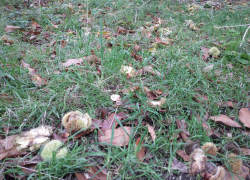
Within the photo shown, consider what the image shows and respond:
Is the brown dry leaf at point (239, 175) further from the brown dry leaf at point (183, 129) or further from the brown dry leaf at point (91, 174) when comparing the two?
the brown dry leaf at point (91, 174)

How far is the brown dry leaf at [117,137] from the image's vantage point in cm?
119

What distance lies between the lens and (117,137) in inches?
48.1

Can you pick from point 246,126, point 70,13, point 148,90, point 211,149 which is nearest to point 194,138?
point 211,149

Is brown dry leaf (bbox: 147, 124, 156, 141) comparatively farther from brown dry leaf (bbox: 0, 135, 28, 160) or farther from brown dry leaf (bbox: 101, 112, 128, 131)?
brown dry leaf (bbox: 0, 135, 28, 160)

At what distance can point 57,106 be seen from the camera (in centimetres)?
145

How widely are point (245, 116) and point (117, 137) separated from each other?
3.53 feet

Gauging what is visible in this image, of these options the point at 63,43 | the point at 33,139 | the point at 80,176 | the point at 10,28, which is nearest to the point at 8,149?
the point at 33,139

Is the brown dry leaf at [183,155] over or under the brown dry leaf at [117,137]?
under

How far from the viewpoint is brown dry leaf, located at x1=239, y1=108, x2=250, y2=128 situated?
4.40 ft

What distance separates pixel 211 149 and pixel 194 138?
16cm

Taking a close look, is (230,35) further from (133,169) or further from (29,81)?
(29,81)

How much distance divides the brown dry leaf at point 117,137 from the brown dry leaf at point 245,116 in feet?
3.05

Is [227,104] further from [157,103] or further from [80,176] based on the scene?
[80,176]

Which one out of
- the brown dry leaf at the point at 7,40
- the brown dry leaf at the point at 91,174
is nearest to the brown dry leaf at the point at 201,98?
the brown dry leaf at the point at 91,174
